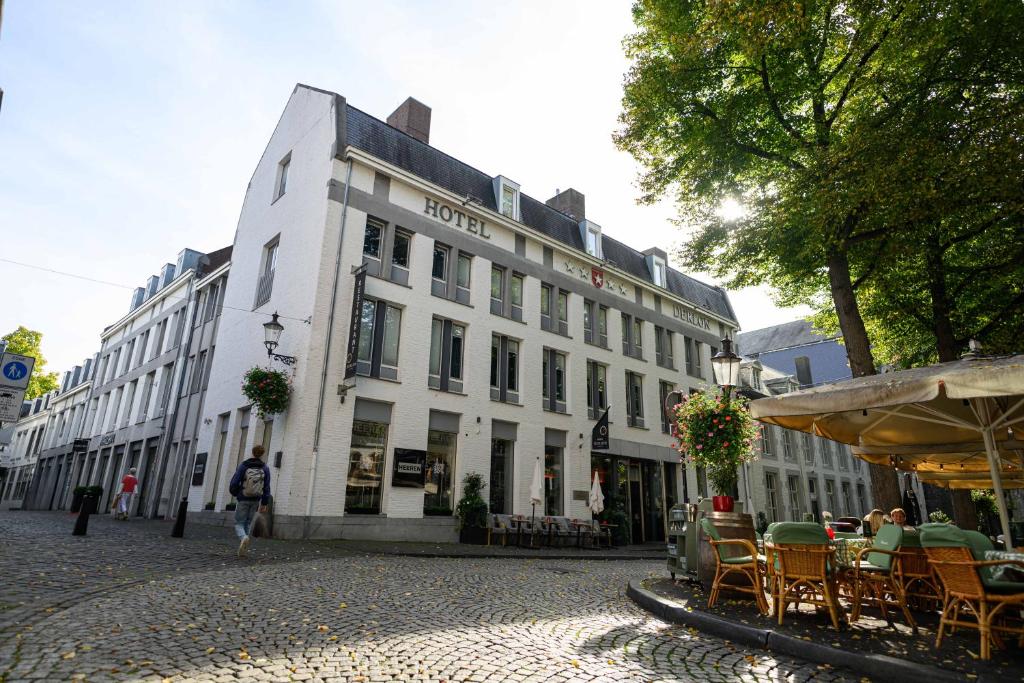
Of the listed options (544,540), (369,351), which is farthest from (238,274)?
(544,540)

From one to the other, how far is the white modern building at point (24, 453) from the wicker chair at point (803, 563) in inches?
2262

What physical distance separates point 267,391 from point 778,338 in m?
45.6

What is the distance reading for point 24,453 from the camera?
51.8 metres

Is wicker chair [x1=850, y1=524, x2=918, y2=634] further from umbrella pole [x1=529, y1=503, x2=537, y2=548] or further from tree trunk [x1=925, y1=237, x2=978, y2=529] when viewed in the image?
umbrella pole [x1=529, y1=503, x2=537, y2=548]

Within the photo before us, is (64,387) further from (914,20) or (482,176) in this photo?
(914,20)

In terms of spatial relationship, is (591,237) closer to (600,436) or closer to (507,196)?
(507,196)

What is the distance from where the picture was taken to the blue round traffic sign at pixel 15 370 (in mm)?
7820

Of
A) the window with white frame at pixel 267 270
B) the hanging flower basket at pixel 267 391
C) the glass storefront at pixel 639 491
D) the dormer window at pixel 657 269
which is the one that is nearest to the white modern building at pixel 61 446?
the window with white frame at pixel 267 270

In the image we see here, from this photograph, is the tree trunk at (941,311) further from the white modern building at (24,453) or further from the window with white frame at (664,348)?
the white modern building at (24,453)

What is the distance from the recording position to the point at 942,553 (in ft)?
16.8

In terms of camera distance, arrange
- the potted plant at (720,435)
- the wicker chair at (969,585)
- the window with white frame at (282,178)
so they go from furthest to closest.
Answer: the window with white frame at (282,178)
the potted plant at (720,435)
the wicker chair at (969,585)

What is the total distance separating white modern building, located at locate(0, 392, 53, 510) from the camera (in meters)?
48.0

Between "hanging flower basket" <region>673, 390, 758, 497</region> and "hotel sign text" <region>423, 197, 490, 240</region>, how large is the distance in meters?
12.6

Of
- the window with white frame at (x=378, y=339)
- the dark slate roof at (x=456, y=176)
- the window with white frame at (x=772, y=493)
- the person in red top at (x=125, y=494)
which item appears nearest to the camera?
the window with white frame at (x=378, y=339)
